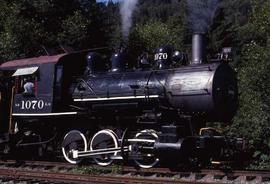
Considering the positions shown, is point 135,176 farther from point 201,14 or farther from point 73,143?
point 201,14

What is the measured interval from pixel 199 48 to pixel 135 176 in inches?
134

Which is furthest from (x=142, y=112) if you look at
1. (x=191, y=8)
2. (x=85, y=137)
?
(x=191, y=8)

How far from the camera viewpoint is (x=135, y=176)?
1095cm

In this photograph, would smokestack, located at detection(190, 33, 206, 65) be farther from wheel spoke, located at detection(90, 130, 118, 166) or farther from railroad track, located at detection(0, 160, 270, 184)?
wheel spoke, located at detection(90, 130, 118, 166)

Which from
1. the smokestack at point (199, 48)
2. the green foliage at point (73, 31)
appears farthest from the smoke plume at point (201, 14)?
the green foliage at point (73, 31)

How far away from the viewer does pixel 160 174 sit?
10.9 m

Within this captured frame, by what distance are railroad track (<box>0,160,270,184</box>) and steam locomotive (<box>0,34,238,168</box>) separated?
0.37 metres

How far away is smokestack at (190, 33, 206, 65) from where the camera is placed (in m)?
11.2

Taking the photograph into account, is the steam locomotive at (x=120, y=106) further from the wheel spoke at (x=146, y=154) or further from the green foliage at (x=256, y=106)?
the green foliage at (x=256, y=106)

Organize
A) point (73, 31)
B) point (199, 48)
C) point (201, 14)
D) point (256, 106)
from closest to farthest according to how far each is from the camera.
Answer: point (199, 48)
point (201, 14)
point (256, 106)
point (73, 31)

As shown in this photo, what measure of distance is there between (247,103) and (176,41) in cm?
1196

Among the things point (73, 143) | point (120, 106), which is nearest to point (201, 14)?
point (120, 106)

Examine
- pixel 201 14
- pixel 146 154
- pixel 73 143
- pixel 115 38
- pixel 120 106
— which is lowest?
pixel 146 154

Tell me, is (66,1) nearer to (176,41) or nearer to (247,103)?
(176,41)
